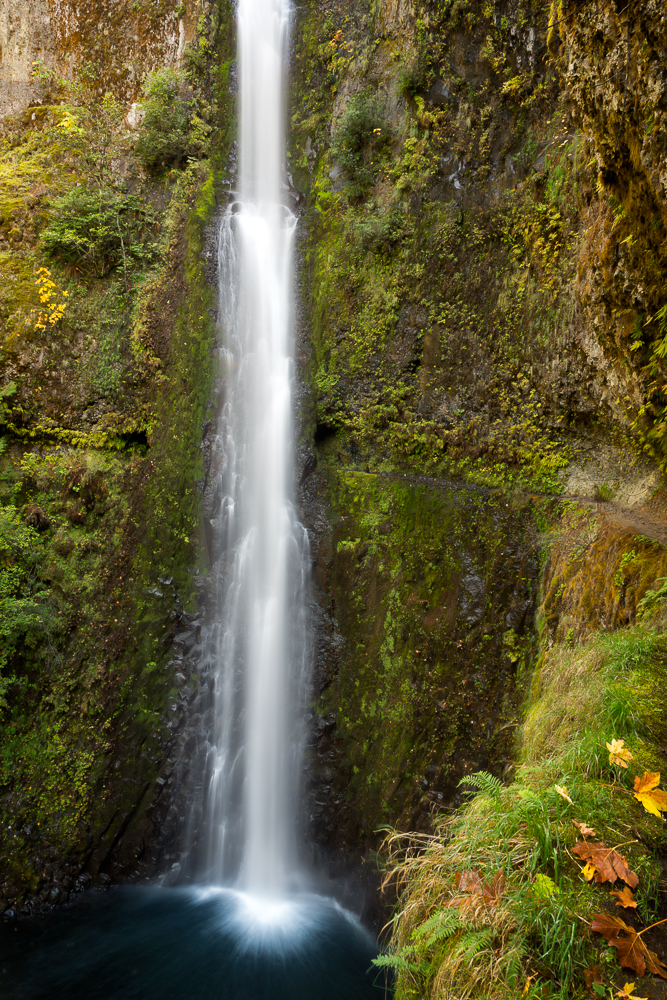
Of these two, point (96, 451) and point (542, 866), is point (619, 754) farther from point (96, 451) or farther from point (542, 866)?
point (96, 451)

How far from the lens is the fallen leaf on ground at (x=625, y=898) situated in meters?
1.82

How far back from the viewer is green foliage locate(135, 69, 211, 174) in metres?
9.23

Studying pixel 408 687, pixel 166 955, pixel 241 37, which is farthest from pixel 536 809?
pixel 241 37

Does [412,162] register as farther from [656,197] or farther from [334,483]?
[656,197]

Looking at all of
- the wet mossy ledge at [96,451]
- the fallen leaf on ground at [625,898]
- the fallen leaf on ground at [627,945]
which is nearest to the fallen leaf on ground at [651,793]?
the fallen leaf on ground at [625,898]

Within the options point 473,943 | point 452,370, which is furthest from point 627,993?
point 452,370

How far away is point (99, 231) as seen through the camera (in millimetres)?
8312

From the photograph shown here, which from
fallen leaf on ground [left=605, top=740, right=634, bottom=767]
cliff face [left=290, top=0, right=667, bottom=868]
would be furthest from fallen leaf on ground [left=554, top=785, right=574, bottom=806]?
cliff face [left=290, top=0, right=667, bottom=868]

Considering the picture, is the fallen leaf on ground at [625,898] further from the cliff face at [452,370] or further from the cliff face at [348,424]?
the cliff face at [348,424]

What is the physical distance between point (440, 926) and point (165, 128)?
11691 mm

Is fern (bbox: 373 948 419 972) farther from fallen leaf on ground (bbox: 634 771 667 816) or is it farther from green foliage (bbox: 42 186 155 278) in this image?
green foliage (bbox: 42 186 155 278)

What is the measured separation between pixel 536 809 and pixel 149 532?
6.70 m

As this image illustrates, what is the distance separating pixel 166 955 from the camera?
218 inches

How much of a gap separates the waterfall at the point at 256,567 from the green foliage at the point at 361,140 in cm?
146
